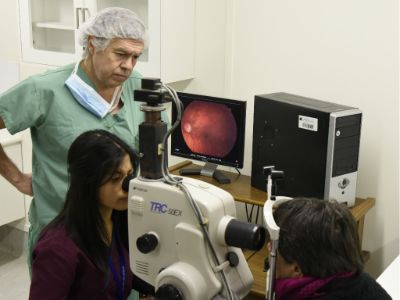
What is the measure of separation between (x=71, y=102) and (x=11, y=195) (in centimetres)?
163

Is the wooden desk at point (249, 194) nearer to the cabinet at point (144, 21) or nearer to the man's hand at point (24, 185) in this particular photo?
the cabinet at point (144, 21)

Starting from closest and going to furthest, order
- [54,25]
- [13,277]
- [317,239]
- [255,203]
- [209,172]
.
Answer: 1. [317,239]
2. [255,203]
3. [209,172]
4. [54,25]
5. [13,277]

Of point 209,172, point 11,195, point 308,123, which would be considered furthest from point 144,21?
point 11,195

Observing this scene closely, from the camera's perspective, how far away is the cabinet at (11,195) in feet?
10.5

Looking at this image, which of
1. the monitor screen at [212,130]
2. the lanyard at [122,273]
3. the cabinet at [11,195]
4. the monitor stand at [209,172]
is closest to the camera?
the lanyard at [122,273]

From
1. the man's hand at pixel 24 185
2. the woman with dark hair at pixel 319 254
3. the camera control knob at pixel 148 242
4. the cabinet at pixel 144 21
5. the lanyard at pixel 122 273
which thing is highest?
the cabinet at pixel 144 21

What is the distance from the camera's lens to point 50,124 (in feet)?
6.04

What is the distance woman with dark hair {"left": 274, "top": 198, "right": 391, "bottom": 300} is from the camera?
1.21 metres

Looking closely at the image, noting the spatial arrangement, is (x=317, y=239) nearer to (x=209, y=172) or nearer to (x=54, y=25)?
(x=209, y=172)

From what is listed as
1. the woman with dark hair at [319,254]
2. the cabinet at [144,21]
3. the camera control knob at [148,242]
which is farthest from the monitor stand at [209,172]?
the camera control knob at [148,242]

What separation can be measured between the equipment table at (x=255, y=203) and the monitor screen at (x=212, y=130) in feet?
0.34

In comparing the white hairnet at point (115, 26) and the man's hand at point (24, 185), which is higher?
the white hairnet at point (115, 26)

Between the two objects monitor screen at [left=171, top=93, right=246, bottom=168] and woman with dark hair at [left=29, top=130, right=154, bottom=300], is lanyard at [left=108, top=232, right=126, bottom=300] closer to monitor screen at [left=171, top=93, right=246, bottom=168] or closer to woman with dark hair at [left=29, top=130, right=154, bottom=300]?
woman with dark hair at [left=29, top=130, right=154, bottom=300]

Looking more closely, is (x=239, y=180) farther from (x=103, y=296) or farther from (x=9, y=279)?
(x=9, y=279)
